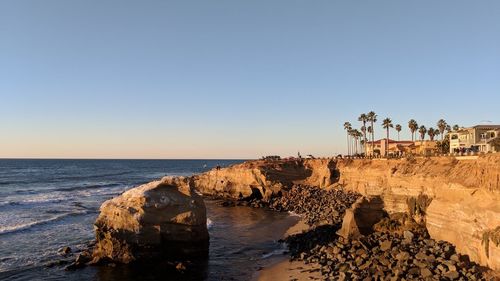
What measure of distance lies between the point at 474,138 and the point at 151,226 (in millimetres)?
51756

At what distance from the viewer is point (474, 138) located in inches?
2496

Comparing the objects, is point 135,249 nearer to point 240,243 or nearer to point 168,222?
point 168,222

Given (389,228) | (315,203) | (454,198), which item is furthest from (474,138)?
(454,198)

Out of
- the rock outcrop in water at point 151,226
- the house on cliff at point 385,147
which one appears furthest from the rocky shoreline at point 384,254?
the house on cliff at point 385,147

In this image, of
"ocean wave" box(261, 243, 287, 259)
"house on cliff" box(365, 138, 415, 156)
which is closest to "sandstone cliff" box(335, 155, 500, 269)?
"ocean wave" box(261, 243, 287, 259)

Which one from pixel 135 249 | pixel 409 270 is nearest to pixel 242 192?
pixel 135 249

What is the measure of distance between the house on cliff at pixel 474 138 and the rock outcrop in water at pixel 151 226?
141 feet

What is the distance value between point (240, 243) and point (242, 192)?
34599mm

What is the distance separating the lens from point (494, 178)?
25.3 metres

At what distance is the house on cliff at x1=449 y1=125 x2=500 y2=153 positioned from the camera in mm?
60531

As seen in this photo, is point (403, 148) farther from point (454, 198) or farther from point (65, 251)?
point (65, 251)

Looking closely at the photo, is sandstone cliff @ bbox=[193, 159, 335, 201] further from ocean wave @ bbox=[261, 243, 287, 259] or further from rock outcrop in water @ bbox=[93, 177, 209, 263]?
rock outcrop in water @ bbox=[93, 177, 209, 263]

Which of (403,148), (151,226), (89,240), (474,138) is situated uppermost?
(474,138)

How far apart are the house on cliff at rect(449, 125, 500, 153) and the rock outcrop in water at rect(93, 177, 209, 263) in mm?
43091
